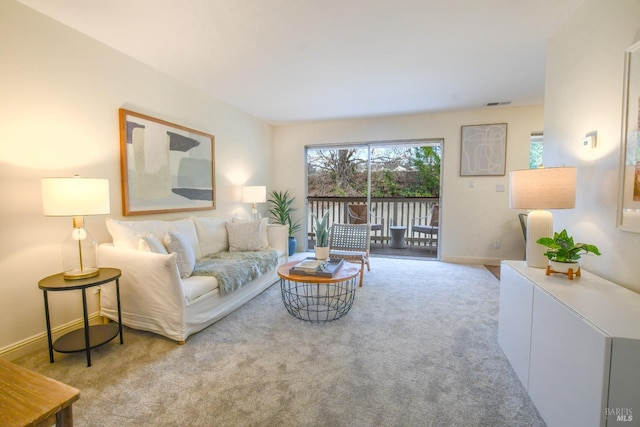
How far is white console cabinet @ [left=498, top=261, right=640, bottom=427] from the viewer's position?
38.0 inches

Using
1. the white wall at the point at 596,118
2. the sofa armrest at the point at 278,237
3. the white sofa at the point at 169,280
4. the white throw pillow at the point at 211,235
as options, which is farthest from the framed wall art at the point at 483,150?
the white throw pillow at the point at 211,235

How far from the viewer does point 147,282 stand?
2.12 m

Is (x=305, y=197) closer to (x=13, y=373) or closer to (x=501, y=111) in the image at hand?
(x=501, y=111)

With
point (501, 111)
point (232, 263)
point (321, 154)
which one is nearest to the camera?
point (232, 263)

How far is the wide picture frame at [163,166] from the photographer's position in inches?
105

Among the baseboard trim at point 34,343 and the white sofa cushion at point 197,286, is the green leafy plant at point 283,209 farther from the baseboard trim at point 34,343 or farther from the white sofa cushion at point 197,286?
the baseboard trim at point 34,343

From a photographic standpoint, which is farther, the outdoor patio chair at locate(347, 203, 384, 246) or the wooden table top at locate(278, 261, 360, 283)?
the outdoor patio chair at locate(347, 203, 384, 246)

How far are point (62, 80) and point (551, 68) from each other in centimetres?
390

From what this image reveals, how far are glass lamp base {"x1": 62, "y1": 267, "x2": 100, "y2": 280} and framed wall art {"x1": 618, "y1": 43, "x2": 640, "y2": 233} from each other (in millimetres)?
3300

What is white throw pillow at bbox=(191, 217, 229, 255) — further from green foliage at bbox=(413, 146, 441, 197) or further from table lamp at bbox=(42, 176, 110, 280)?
green foliage at bbox=(413, 146, 441, 197)

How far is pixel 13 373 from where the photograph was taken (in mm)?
955

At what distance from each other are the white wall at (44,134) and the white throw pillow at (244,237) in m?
1.19

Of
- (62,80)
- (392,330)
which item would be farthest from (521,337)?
(62,80)

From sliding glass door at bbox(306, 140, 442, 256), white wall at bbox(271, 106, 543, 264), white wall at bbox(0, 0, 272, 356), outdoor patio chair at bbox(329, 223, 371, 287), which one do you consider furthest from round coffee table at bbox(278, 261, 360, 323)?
sliding glass door at bbox(306, 140, 442, 256)
